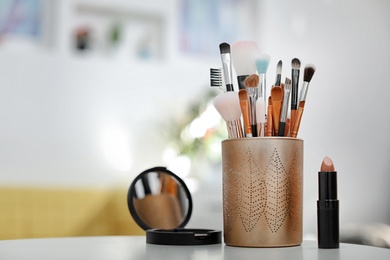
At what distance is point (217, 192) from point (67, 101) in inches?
35.4

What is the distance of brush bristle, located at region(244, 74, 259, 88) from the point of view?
92 centimetres

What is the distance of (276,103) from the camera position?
0.93 metres

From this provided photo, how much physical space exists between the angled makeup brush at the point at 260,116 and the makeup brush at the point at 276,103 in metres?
0.02

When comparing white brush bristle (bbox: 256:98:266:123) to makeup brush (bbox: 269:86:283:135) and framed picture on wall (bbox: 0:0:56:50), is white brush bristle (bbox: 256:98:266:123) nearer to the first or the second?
makeup brush (bbox: 269:86:283:135)

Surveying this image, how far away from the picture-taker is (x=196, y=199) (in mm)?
2857

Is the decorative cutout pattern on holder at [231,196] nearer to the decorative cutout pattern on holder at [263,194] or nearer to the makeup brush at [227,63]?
the decorative cutout pattern on holder at [263,194]

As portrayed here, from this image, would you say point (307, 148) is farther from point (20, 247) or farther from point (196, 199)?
point (20, 247)

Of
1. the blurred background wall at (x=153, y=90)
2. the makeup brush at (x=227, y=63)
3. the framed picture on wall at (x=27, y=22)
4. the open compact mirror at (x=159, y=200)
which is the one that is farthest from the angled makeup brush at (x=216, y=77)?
the framed picture on wall at (x=27, y=22)

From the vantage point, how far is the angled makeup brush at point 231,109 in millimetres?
920

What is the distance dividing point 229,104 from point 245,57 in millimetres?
90

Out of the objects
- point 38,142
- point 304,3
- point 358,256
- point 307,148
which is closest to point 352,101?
point 307,148

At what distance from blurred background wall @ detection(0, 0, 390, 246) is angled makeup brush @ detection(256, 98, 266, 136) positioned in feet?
6.48

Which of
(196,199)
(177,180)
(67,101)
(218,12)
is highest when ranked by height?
(218,12)

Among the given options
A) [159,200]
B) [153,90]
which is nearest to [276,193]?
[159,200]
